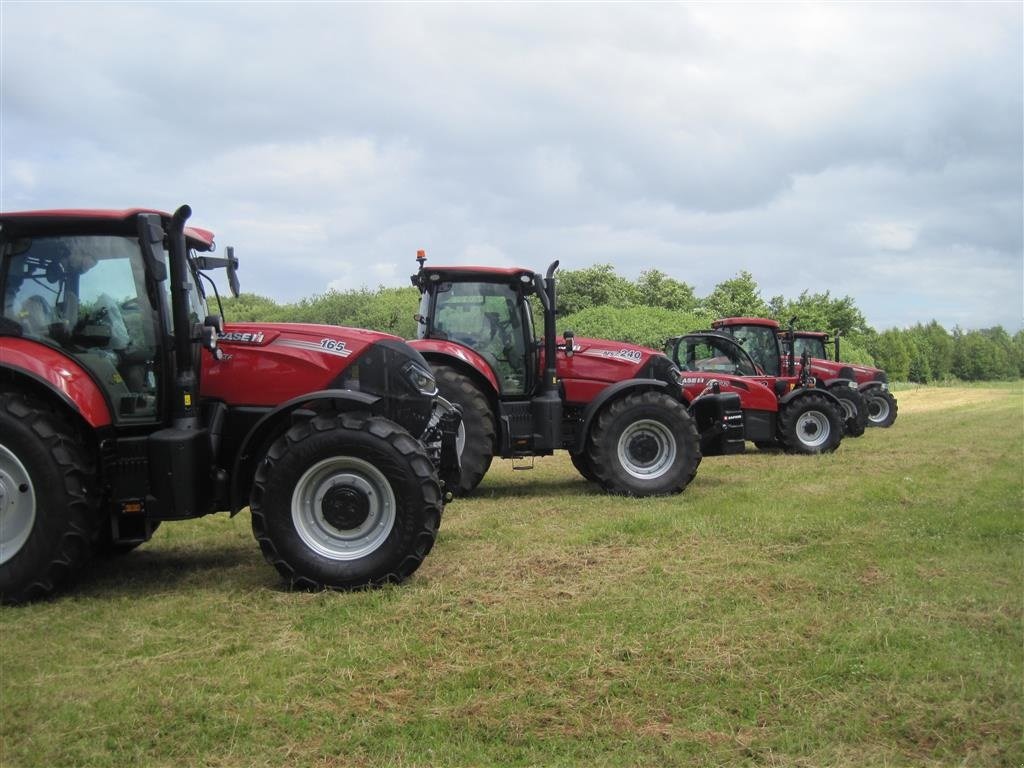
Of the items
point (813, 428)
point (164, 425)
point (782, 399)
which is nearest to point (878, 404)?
point (813, 428)

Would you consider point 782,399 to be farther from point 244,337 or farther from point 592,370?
point 244,337

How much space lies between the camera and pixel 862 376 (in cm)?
1848

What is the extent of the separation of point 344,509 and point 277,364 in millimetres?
1057

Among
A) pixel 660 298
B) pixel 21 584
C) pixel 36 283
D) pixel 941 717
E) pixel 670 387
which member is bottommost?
pixel 941 717

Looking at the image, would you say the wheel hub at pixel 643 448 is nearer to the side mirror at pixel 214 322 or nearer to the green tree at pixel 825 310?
the side mirror at pixel 214 322

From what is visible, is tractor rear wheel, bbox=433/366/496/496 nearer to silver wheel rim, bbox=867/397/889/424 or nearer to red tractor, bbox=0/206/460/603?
red tractor, bbox=0/206/460/603

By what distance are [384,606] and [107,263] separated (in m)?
2.67

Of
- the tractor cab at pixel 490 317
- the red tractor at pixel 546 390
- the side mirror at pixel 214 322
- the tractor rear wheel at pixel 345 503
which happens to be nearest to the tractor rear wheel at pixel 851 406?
the red tractor at pixel 546 390

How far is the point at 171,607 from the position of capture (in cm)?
478

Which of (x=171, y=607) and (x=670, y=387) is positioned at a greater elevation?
(x=670, y=387)

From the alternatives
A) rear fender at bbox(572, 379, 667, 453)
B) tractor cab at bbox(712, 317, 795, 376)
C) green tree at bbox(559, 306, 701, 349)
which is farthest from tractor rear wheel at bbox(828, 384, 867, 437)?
green tree at bbox(559, 306, 701, 349)

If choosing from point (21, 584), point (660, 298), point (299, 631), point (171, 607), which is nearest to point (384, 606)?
point (299, 631)

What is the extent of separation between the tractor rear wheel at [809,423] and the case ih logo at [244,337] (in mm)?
9235

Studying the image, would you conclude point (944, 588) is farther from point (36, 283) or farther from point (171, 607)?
point (36, 283)
